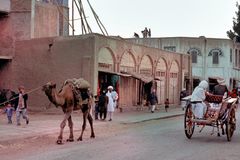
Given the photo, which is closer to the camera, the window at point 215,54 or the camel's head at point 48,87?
the camel's head at point 48,87

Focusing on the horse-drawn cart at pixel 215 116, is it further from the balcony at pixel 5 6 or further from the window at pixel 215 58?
the window at pixel 215 58

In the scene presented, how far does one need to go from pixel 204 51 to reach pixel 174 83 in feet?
63.2

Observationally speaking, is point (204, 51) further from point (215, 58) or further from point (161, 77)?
point (161, 77)

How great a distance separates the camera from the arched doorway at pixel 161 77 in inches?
1418

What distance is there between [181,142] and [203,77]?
4496 cm

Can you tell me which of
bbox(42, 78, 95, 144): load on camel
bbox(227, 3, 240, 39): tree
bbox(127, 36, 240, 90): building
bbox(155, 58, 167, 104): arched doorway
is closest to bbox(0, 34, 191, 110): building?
bbox(155, 58, 167, 104): arched doorway

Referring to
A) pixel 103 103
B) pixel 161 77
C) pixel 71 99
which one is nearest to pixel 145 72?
pixel 161 77

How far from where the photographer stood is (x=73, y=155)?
11031 mm

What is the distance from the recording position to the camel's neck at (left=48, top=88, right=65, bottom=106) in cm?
1324

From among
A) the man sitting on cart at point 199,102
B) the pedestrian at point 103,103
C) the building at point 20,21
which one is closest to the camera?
the man sitting on cart at point 199,102

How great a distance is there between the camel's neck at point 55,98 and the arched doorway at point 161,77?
2235 centimetres

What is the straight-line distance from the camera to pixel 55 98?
528 inches

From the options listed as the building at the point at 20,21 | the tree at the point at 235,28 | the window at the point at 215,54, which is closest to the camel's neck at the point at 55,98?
the building at the point at 20,21

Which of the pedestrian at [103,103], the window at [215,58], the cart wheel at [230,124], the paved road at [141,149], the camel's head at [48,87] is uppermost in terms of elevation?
the window at [215,58]
